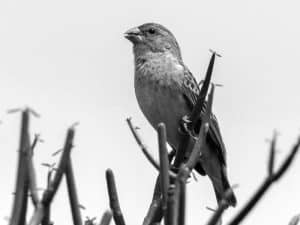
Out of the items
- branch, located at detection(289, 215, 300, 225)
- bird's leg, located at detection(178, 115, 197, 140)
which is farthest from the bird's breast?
branch, located at detection(289, 215, 300, 225)

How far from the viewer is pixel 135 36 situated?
742 centimetres

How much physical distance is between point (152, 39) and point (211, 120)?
1458 mm

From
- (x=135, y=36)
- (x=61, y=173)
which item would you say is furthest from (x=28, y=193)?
(x=135, y=36)

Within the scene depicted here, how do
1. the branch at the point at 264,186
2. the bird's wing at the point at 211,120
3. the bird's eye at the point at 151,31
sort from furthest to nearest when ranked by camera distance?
the bird's eye at the point at 151,31 < the bird's wing at the point at 211,120 < the branch at the point at 264,186

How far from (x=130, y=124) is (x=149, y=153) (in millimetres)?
434

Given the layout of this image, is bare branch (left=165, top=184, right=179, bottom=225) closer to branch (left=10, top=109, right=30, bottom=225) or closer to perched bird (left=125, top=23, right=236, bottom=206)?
branch (left=10, top=109, right=30, bottom=225)

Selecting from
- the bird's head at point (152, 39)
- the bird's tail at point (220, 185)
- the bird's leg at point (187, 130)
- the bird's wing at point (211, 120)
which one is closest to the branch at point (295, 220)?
the bird's leg at point (187, 130)

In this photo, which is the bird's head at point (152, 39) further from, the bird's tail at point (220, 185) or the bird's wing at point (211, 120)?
the bird's tail at point (220, 185)

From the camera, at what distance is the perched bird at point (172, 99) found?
6438 millimetres

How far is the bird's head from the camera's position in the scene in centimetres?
734

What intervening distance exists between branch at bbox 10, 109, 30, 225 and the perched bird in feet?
15.4

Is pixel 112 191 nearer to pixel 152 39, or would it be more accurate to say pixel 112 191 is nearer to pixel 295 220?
pixel 295 220

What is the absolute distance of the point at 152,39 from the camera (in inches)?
298

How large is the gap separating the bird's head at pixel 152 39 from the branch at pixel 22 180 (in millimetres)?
5743
